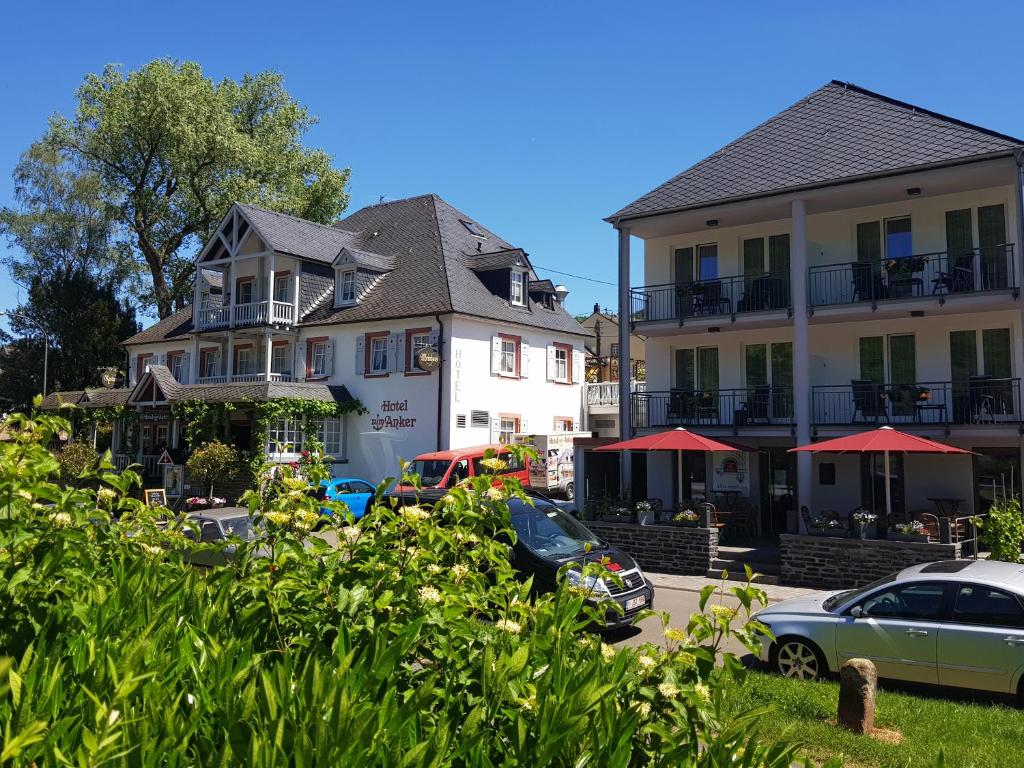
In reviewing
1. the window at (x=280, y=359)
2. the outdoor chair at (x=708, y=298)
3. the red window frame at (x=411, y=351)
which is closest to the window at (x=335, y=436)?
the red window frame at (x=411, y=351)

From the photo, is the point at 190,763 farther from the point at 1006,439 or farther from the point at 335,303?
the point at 335,303

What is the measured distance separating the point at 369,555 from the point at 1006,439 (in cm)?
1817

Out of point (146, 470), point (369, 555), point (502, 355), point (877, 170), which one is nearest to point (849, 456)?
point (877, 170)

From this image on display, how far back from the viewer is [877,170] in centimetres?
1884

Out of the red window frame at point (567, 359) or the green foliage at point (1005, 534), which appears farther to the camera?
the red window frame at point (567, 359)

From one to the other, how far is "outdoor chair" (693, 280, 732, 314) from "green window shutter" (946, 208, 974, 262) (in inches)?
216

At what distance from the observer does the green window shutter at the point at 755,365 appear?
2206cm

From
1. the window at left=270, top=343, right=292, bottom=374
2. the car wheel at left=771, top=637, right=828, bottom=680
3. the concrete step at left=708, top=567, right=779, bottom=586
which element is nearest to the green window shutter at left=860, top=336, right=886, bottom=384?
the concrete step at left=708, top=567, right=779, bottom=586

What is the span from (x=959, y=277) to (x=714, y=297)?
5.93 metres

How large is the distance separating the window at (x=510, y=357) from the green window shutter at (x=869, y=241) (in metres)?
14.7

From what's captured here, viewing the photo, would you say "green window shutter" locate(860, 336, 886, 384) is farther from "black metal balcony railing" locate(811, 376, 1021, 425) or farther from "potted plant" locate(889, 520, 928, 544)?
"potted plant" locate(889, 520, 928, 544)

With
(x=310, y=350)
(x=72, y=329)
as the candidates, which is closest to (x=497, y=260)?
(x=310, y=350)

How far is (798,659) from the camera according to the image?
9.12 meters

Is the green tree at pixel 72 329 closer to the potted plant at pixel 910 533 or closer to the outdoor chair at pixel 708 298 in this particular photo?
the outdoor chair at pixel 708 298
